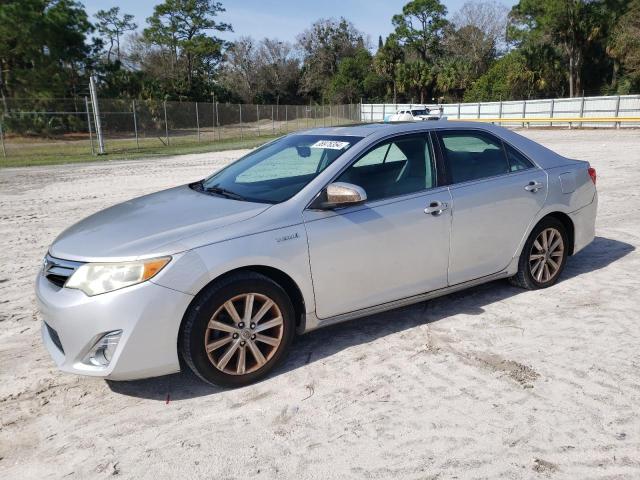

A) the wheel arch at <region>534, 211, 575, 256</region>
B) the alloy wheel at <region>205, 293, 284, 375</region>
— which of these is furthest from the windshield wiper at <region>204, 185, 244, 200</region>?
the wheel arch at <region>534, 211, 575, 256</region>

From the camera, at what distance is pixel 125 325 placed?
2.99 m

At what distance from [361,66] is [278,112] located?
1114 inches

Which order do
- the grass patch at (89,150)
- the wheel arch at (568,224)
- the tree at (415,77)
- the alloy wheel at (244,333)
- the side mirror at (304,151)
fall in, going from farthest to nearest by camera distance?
the tree at (415,77) → the grass patch at (89,150) → the wheel arch at (568,224) → the side mirror at (304,151) → the alloy wheel at (244,333)

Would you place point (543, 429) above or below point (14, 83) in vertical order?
below

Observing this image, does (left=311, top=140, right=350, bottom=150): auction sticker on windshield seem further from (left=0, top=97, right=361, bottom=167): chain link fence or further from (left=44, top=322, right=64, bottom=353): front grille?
(left=0, top=97, right=361, bottom=167): chain link fence

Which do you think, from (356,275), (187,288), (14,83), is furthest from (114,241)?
(14,83)

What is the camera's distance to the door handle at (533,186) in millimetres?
4590

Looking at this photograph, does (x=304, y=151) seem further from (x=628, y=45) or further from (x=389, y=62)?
(x=389, y=62)

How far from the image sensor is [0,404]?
3297 millimetres

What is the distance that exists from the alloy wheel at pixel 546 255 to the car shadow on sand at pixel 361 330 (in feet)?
0.87

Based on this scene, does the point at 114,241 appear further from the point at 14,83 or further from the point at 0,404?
the point at 14,83

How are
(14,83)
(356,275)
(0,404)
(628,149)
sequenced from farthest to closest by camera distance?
(14,83), (628,149), (356,275), (0,404)

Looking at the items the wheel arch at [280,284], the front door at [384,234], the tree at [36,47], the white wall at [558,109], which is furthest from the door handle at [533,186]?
the tree at [36,47]

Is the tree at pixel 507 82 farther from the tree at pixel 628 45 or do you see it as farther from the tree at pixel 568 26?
the tree at pixel 628 45
